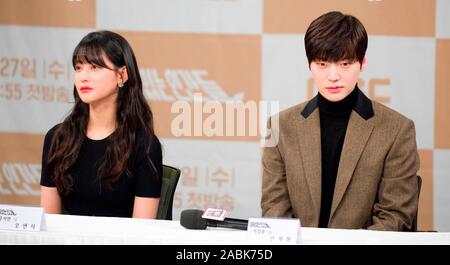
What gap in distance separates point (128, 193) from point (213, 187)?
1.21 metres

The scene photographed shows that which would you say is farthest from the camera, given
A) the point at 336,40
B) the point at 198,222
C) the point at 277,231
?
the point at 336,40

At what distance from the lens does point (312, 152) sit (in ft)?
7.64

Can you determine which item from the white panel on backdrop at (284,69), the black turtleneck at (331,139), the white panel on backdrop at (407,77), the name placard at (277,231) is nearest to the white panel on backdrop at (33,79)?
the white panel on backdrop at (284,69)

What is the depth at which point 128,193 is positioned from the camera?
8.08 feet

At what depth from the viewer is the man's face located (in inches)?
89.0

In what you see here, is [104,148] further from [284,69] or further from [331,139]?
[284,69]

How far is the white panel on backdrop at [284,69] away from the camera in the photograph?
357 centimetres

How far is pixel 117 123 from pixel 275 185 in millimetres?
584

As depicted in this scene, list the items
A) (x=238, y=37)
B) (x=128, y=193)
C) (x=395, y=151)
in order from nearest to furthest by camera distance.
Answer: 1. (x=395, y=151)
2. (x=128, y=193)
3. (x=238, y=37)

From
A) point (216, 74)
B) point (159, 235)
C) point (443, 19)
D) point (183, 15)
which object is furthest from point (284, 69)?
point (159, 235)

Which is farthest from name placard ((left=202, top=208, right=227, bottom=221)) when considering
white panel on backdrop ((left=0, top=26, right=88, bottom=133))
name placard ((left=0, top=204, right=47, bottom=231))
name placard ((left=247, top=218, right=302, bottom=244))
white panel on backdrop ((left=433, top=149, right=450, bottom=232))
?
white panel on backdrop ((left=0, top=26, right=88, bottom=133))

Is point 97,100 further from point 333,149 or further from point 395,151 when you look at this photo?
point 395,151

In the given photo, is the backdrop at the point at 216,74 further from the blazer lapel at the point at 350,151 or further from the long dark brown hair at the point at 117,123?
the blazer lapel at the point at 350,151
